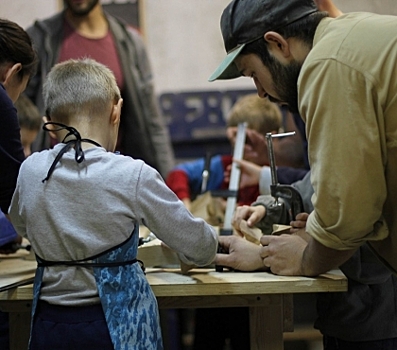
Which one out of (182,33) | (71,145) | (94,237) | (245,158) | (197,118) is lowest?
(197,118)

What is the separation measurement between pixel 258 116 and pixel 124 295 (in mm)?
1575

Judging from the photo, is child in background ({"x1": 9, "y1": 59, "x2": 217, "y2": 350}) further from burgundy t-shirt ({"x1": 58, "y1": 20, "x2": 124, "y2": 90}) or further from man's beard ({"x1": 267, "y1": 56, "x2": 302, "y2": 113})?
burgundy t-shirt ({"x1": 58, "y1": 20, "x2": 124, "y2": 90})

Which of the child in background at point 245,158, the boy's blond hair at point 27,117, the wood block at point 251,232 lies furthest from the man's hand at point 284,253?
the boy's blond hair at point 27,117

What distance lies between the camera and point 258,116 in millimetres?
2871

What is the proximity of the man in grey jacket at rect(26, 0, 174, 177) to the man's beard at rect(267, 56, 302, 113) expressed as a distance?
224 cm

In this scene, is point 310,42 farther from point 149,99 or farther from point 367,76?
point 149,99

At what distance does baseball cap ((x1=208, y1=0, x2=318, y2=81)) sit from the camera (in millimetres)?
1524

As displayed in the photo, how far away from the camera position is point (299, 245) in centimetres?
159

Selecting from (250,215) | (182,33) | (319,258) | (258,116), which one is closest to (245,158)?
(258,116)

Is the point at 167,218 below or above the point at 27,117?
above

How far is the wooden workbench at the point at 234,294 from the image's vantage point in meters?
1.52

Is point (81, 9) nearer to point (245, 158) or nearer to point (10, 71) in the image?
point (245, 158)

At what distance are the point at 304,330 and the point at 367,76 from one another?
245 cm

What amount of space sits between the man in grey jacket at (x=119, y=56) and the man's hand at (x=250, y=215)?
1931 millimetres
